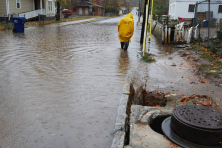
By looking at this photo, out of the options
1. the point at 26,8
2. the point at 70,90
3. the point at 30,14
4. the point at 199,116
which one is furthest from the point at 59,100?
the point at 26,8

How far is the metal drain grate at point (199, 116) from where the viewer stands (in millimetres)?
3084

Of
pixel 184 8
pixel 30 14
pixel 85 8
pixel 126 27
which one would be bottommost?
pixel 126 27

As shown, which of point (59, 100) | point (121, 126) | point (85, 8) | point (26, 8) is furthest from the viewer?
point (85, 8)

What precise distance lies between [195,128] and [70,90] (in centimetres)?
324

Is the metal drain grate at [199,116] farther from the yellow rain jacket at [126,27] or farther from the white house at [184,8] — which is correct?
the white house at [184,8]

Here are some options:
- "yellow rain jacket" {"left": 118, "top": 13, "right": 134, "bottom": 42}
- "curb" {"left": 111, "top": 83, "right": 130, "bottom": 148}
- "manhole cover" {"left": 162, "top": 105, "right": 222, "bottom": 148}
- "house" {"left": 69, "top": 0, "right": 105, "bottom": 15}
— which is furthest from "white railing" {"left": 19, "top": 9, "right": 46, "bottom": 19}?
"house" {"left": 69, "top": 0, "right": 105, "bottom": 15}

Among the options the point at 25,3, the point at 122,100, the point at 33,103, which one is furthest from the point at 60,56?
the point at 25,3

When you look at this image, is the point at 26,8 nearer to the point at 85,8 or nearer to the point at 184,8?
the point at 184,8

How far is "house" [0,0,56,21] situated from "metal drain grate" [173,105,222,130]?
25690 mm

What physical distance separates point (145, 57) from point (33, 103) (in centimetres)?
570

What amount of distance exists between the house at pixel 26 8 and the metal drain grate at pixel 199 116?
2569 centimetres

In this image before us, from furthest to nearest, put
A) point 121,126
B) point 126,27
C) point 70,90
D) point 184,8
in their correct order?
point 184,8 < point 126,27 < point 70,90 < point 121,126

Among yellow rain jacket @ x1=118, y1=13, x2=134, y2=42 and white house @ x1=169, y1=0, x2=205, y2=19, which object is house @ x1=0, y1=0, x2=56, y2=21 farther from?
white house @ x1=169, y1=0, x2=205, y2=19

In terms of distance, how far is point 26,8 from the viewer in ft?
103
